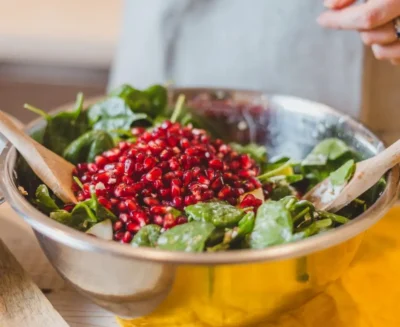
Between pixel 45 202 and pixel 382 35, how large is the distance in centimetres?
61

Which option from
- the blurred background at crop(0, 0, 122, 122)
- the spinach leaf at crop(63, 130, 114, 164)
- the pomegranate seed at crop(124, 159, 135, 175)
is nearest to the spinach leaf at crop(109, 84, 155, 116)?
the spinach leaf at crop(63, 130, 114, 164)

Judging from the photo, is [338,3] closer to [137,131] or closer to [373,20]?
[373,20]

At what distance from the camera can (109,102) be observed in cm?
114

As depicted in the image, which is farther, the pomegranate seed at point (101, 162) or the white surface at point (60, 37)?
the white surface at point (60, 37)

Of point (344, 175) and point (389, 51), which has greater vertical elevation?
point (389, 51)

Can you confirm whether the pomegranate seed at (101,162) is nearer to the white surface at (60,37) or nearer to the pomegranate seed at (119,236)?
the pomegranate seed at (119,236)

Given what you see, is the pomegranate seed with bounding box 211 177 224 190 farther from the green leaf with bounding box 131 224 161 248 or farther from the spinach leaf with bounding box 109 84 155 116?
the spinach leaf with bounding box 109 84 155 116

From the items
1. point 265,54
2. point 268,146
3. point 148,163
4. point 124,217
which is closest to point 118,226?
point 124,217

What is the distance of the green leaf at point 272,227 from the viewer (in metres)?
0.75

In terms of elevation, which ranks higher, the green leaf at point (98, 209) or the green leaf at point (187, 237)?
the green leaf at point (187, 237)

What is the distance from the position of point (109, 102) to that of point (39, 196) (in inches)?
12.1

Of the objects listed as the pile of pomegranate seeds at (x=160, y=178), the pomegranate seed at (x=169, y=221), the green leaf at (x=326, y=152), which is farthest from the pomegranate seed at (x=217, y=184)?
the green leaf at (x=326, y=152)

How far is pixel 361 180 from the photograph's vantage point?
887 millimetres

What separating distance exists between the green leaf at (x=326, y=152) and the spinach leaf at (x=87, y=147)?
0.34 m
